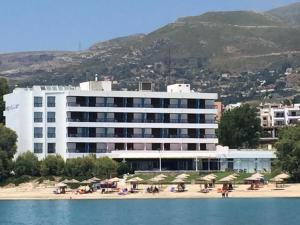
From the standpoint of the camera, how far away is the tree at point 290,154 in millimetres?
114562

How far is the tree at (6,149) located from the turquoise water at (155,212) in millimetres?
18937

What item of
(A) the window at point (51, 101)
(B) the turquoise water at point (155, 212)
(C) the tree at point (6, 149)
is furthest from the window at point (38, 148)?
(B) the turquoise water at point (155, 212)

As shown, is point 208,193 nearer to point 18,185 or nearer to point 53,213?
point 53,213

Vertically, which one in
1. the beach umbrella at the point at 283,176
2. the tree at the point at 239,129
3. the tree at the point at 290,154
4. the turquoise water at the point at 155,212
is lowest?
the turquoise water at the point at 155,212

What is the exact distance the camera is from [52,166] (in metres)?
130

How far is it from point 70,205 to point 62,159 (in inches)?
1019

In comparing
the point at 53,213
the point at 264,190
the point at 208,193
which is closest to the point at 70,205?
the point at 53,213

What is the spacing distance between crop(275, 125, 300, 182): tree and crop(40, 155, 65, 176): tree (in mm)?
31692

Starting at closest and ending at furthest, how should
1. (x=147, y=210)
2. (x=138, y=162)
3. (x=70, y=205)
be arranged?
(x=147, y=210) < (x=70, y=205) < (x=138, y=162)

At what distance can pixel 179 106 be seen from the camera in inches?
5689

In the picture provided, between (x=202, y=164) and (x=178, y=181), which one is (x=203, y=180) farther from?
(x=202, y=164)

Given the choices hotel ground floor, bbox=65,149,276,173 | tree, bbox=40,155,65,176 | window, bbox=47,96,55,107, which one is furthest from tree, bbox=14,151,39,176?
window, bbox=47,96,55,107

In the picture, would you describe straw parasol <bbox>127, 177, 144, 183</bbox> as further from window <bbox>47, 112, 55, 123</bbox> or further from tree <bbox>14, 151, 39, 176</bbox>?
window <bbox>47, 112, 55, 123</bbox>

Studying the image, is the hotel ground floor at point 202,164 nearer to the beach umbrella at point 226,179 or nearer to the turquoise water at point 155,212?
the beach umbrella at point 226,179
